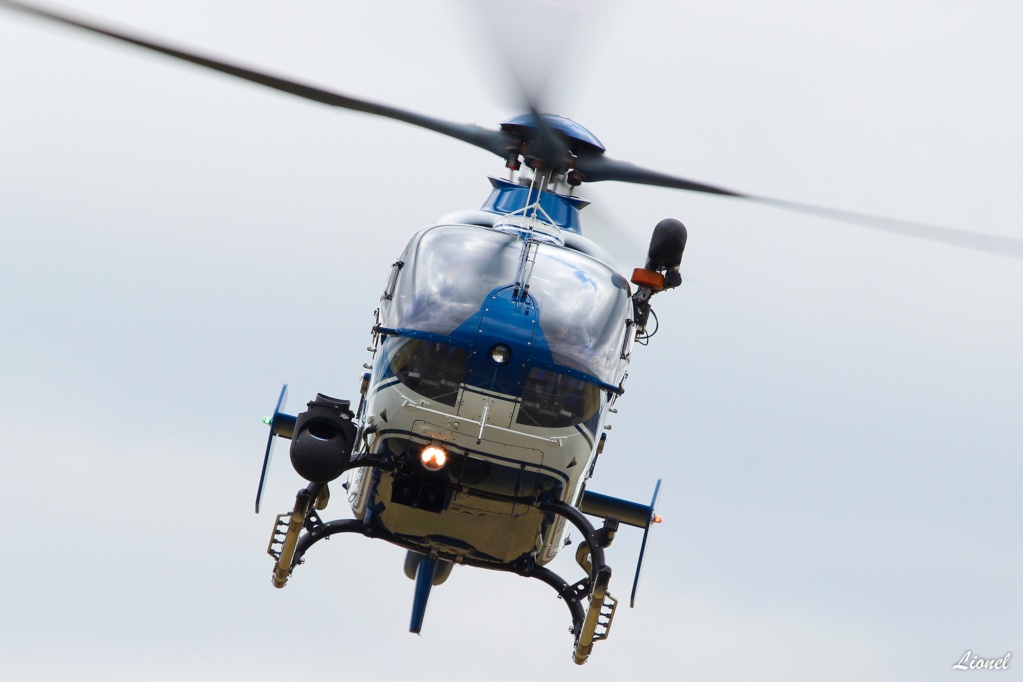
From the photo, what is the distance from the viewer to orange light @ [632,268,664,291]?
19.9 meters

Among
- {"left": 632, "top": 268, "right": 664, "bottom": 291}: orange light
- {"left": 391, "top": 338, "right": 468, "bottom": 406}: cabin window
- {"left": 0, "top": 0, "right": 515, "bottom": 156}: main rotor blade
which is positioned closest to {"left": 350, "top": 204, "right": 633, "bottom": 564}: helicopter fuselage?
{"left": 391, "top": 338, "right": 468, "bottom": 406}: cabin window

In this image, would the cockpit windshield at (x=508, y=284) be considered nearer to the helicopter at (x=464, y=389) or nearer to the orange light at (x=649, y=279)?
the helicopter at (x=464, y=389)

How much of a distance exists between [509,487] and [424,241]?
11.2 ft

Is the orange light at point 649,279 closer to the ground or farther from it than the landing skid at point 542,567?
farther from it

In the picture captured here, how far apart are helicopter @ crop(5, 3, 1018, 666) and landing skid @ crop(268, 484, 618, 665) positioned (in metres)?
0.04

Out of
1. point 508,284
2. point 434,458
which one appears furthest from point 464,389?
point 508,284

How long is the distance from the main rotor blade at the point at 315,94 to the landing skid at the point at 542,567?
5.07 m

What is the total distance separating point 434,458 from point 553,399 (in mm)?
1616

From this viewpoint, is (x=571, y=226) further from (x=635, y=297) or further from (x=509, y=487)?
(x=509, y=487)

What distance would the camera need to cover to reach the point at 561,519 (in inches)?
752

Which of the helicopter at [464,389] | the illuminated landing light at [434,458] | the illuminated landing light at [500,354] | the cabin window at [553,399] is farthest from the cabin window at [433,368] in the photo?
the cabin window at [553,399]

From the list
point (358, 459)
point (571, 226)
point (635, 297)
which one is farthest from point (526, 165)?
point (358, 459)

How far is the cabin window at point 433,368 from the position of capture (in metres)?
17.0

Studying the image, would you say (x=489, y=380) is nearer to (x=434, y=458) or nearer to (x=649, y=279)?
(x=434, y=458)
